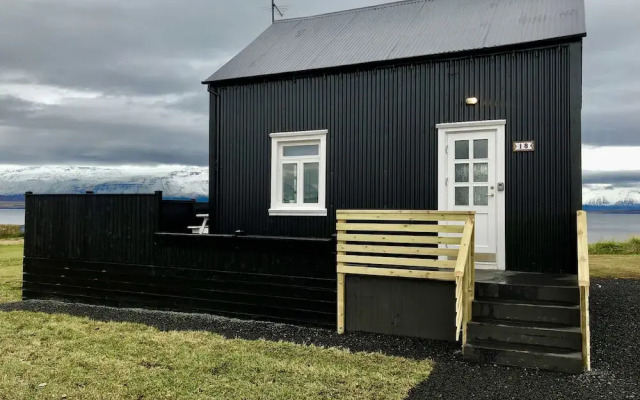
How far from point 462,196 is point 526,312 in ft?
8.40

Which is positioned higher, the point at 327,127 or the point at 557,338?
the point at 327,127

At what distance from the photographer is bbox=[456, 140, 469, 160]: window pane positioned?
26.6 feet

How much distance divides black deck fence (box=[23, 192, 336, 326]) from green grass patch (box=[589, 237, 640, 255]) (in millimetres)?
14151

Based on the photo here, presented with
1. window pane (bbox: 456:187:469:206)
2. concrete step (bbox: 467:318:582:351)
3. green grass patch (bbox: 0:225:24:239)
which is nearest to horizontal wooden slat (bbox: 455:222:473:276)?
concrete step (bbox: 467:318:582:351)

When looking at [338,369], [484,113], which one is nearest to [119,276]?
[338,369]

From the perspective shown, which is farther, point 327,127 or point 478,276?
point 327,127

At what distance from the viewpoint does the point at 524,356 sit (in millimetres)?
5453

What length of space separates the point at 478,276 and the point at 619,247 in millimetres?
13567

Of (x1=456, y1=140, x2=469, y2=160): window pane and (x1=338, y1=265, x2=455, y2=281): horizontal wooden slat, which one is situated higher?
(x1=456, y1=140, x2=469, y2=160): window pane

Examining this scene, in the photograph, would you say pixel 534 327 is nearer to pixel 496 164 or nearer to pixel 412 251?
pixel 412 251

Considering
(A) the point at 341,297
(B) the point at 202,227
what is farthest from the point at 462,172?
(B) the point at 202,227

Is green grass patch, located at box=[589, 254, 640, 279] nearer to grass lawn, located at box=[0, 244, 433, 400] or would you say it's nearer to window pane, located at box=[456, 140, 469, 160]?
window pane, located at box=[456, 140, 469, 160]

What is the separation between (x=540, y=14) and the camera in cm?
865

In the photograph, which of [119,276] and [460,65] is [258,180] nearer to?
[119,276]
